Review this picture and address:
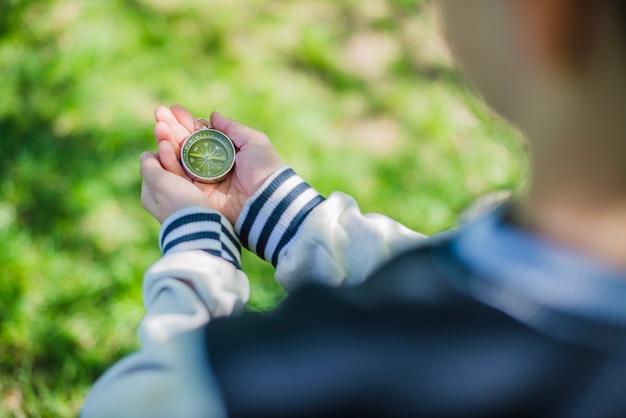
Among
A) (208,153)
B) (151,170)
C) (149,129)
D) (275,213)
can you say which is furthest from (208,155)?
(149,129)

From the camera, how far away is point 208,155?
1416 millimetres

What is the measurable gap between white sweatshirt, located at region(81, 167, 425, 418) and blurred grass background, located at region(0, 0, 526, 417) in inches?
29.1

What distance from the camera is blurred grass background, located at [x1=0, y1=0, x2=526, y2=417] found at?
1.91 meters

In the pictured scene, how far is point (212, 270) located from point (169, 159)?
38cm

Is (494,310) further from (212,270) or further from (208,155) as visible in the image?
(208,155)

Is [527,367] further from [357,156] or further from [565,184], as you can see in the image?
[357,156]

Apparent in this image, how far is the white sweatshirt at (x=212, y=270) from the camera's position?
0.87 meters

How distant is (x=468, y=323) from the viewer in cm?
75

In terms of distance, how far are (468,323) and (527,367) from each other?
68mm

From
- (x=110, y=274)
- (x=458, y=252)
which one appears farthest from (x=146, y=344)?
(x=110, y=274)

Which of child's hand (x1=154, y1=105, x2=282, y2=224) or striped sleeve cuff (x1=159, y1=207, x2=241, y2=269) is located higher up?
child's hand (x1=154, y1=105, x2=282, y2=224)

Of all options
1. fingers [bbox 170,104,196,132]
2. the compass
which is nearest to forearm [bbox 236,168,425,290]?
the compass

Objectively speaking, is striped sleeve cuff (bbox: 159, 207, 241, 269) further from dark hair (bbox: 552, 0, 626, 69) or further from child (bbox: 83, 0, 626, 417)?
dark hair (bbox: 552, 0, 626, 69)

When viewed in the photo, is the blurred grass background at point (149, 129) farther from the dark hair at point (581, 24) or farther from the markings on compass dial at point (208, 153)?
the dark hair at point (581, 24)
